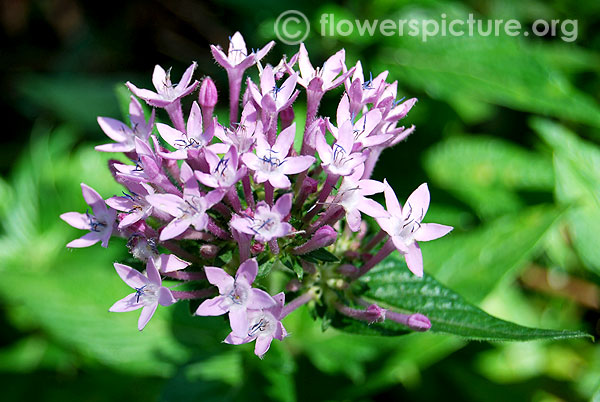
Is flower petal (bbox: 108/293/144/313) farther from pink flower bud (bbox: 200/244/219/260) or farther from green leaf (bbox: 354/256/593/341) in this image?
green leaf (bbox: 354/256/593/341)

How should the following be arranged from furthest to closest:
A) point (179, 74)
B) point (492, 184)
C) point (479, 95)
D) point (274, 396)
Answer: point (179, 74), point (492, 184), point (479, 95), point (274, 396)

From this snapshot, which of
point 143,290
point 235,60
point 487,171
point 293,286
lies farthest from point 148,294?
point 487,171

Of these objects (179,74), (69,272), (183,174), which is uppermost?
(183,174)

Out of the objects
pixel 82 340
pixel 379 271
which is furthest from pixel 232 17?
pixel 379 271

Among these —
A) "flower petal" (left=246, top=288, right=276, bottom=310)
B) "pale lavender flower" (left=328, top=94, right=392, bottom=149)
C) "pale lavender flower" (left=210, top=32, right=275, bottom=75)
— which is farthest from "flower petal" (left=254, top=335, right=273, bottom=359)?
"pale lavender flower" (left=210, top=32, right=275, bottom=75)

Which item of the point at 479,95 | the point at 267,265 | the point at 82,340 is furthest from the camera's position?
the point at 479,95

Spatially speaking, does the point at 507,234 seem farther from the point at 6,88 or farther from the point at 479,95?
the point at 6,88

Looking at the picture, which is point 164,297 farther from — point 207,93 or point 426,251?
point 426,251
